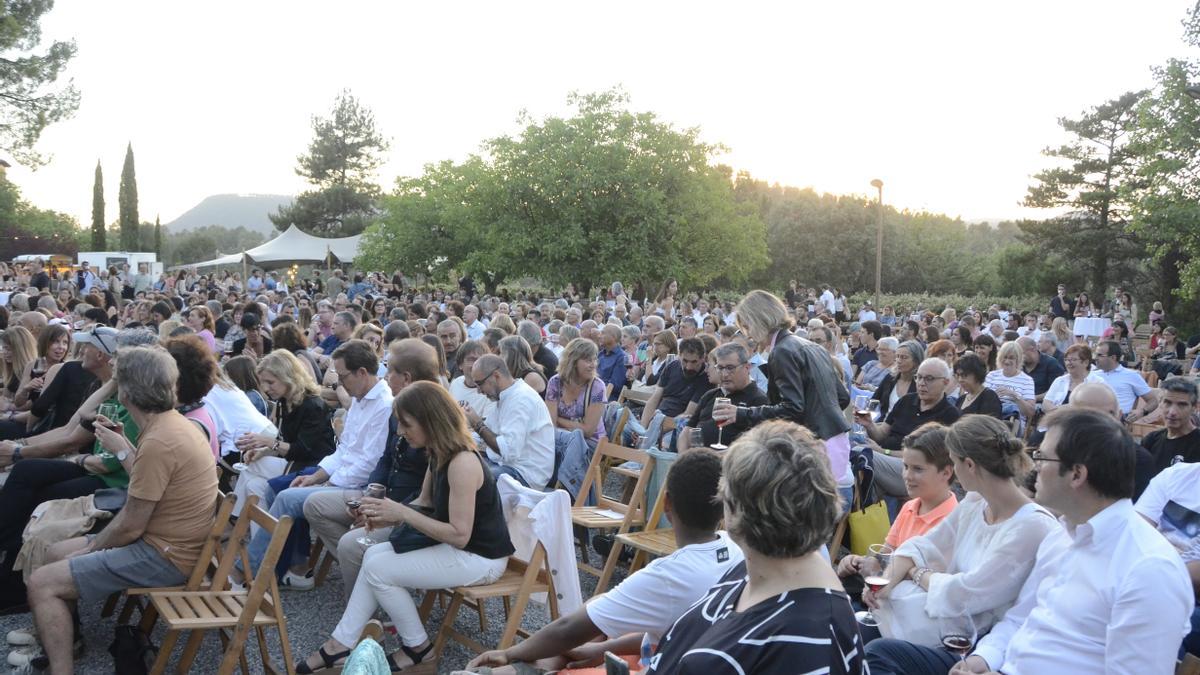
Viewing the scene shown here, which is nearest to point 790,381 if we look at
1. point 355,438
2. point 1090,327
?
point 355,438

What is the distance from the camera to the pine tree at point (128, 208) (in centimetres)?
6391

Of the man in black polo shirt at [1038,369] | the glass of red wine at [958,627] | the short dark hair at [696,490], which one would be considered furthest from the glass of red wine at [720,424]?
the man in black polo shirt at [1038,369]

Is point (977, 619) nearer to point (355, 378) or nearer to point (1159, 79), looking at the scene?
point (355, 378)

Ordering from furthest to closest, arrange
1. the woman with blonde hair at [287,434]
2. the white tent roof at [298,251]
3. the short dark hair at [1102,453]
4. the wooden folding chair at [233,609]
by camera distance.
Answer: the white tent roof at [298,251], the woman with blonde hair at [287,434], the wooden folding chair at [233,609], the short dark hair at [1102,453]

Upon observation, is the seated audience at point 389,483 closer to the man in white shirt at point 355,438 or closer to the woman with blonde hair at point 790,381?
the man in white shirt at point 355,438

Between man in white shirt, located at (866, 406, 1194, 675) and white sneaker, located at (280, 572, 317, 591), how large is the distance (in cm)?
391

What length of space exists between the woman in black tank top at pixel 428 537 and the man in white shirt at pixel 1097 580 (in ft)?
6.90

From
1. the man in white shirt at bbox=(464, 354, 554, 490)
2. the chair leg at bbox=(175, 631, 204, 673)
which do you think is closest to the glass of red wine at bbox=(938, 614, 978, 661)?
the man in white shirt at bbox=(464, 354, 554, 490)

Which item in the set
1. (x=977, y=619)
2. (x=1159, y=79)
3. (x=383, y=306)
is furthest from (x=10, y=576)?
(x=1159, y=79)

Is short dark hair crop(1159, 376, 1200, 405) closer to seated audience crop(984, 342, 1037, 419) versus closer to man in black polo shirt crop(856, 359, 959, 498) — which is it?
man in black polo shirt crop(856, 359, 959, 498)

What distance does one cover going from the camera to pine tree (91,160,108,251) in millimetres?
57938

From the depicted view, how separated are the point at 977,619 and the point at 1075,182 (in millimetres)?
40882

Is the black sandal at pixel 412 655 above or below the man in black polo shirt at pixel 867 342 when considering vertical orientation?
below

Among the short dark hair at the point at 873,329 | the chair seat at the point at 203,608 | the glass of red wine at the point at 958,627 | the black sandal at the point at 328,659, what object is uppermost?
the short dark hair at the point at 873,329
